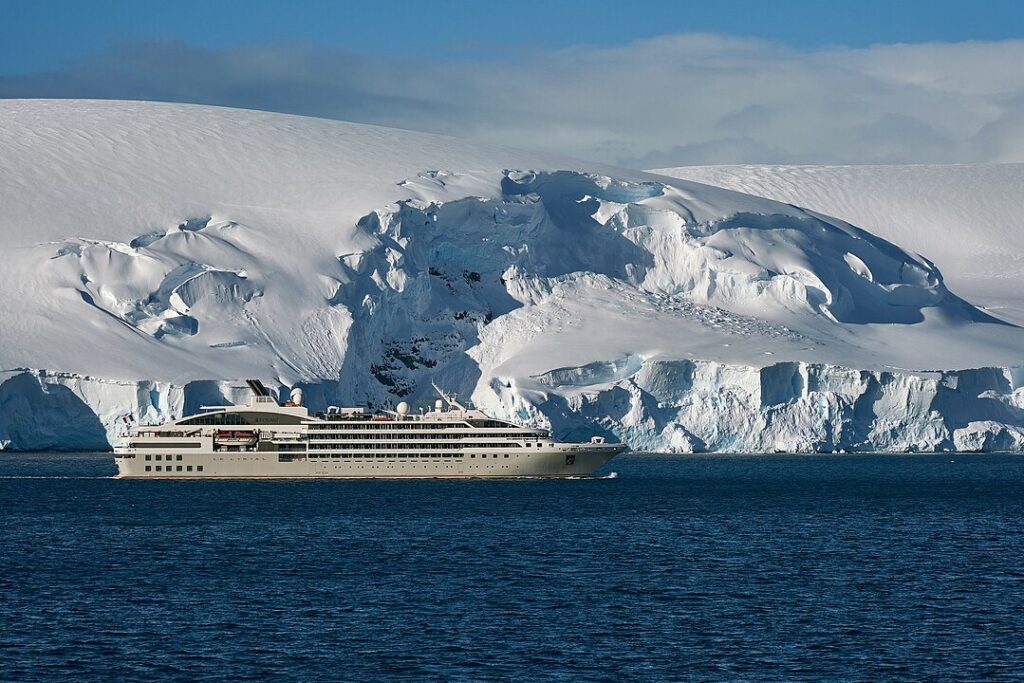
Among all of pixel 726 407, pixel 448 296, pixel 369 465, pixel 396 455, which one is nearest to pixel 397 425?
pixel 396 455

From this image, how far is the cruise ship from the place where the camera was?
60.0 metres

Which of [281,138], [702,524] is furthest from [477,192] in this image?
[702,524]

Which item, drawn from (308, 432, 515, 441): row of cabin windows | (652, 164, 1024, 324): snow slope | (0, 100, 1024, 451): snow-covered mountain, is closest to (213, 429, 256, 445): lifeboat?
(308, 432, 515, 441): row of cabin windows

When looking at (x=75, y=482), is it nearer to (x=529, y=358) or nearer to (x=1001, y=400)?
(x=529, y=358)

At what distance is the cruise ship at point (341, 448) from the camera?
2361 inches

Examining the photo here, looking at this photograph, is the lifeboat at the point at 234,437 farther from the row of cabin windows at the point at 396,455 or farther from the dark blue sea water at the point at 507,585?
the dark blue sea water at the point at 507,585

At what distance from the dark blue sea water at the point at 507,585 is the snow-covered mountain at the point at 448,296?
17.3m

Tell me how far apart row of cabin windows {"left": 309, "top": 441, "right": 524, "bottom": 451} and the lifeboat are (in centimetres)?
212

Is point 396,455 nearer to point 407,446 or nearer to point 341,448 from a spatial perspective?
point 407,446

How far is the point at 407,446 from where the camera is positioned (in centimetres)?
6028

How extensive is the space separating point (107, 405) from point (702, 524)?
31205 mm

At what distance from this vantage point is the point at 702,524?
142 ft

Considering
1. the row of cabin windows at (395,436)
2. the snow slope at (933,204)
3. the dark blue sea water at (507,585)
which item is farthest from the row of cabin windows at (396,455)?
the snow slope at (933,204)

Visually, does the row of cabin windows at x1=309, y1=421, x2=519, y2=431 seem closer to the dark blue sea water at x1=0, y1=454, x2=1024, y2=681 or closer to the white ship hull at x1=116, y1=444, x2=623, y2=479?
the white ship hull at x1=116, y1=444, x2=623, y2=479
